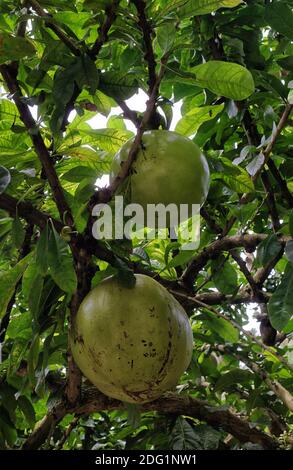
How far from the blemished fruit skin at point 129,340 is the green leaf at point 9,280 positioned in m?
0.13

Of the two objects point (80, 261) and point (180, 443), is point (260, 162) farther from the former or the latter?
point (180, 443)

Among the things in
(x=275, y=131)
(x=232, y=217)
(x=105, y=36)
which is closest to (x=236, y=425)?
(x=232, y=217)

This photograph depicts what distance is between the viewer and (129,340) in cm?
88

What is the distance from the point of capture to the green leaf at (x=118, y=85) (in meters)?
1.03

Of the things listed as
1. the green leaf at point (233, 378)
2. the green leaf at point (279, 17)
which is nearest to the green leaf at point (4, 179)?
the green leaf at point (279, 17)

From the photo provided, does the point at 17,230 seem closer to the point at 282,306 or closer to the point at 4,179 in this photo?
the point at 4,179

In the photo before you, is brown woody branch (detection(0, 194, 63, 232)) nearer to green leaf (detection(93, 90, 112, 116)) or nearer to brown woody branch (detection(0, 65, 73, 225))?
brown woody branch (detection(0, 65, 73, 225))

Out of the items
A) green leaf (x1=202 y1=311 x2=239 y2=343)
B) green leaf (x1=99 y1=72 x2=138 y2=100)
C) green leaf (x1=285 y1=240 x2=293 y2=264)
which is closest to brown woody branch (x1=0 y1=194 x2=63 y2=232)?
green leaf (x1=99 y1=72 x2=138 y2=100)

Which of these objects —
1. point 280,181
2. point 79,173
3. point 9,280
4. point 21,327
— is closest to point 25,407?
point 21,327

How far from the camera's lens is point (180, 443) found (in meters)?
1.29

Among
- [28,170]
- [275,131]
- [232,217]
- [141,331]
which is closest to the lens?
[141,331]

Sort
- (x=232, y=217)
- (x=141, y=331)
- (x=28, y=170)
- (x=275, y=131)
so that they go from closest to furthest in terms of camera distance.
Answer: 1. (x=141, y=331)
2. (x=28, y=170)
3. (x=275, y=131)
4. (x=232, y=217)
